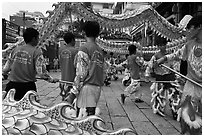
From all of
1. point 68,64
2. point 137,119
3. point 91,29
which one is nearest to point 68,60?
point 68,64

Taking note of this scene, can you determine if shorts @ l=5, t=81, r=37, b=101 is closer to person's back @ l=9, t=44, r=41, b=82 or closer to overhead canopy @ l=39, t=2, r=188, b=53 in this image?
person's back @ l=9, t=44, r=41, b=82

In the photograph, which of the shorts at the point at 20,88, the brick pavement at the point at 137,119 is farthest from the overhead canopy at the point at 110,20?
the shorts at the point at 20,88

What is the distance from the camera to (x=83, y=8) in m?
5.33

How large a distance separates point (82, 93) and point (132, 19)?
124 inches

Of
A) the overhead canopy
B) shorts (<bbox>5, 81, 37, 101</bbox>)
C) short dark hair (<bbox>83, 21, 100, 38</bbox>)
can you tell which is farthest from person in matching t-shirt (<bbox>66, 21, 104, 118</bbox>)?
the overhead canopy

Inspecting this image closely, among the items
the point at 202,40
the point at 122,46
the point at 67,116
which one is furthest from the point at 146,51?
the point at 67,116

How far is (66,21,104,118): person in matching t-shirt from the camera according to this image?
9.71ft

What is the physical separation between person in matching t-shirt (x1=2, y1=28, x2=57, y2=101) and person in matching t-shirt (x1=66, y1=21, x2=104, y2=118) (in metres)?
0.60

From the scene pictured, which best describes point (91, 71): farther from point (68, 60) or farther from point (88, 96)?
point (68, 60)

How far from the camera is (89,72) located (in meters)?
3.04

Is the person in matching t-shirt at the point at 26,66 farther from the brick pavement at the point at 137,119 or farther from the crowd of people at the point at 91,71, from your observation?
the brick pavement at the point at 137,119

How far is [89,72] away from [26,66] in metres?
0.88

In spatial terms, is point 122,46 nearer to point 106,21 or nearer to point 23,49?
Answer: point 106,21

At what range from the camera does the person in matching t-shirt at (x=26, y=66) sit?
3.35 metres
